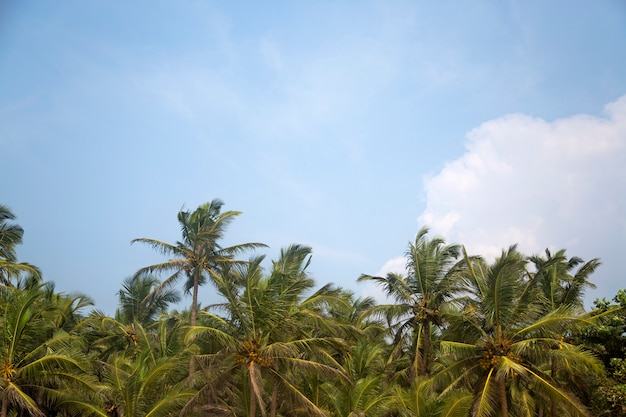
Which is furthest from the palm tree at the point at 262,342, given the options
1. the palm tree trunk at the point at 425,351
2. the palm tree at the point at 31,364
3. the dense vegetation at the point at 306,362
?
the palm tree trunk at the point at 425,351

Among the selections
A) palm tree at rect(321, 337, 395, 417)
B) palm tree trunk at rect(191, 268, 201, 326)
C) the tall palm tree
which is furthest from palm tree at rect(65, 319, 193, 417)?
the tall palm tree

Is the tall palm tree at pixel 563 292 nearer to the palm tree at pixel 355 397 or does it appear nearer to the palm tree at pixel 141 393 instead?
the palm tree at pixel 355 397

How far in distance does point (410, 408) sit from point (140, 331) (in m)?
14.7

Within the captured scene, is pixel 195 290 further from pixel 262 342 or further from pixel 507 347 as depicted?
pixel 507 347

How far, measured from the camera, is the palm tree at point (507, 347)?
1802cm

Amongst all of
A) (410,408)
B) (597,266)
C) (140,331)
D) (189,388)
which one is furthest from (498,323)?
(140,331)

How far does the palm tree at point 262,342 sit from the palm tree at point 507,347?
482 centimetres

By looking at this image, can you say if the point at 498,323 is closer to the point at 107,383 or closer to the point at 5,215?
the point at 107,383

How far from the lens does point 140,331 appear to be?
2781 cm

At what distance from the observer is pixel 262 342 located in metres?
19.6

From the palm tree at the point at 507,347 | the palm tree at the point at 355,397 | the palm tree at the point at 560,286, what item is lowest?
the palm tree at the point at 355,397

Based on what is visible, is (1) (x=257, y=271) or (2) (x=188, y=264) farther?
(2) (x=188, y=264)

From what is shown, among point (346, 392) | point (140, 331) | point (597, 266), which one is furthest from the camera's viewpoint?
point (140, 331)

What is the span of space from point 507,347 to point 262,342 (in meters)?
8.70
